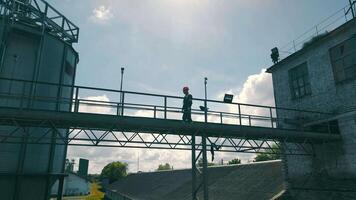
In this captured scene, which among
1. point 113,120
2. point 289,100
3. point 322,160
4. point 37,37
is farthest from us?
point 289,100

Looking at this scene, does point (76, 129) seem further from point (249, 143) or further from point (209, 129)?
point (249, 143)

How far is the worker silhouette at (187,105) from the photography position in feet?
36.7

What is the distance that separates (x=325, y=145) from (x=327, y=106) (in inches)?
81.1

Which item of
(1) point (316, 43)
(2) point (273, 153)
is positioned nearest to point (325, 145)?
(2) point (273, 153)

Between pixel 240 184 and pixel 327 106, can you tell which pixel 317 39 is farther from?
pixel 240 184

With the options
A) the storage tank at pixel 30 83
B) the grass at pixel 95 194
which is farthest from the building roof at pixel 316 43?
the grass at pixel 95 194

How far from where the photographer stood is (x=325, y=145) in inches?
546

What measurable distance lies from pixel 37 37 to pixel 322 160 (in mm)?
15670

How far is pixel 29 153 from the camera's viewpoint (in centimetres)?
1166

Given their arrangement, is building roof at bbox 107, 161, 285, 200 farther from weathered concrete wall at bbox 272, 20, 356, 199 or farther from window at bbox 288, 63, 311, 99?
window at bbox 288, 63, 311, 99

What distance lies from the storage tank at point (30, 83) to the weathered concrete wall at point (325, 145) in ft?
41.8

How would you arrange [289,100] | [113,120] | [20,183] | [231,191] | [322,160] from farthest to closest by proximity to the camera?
[231,191], [289,100], [322,160], [20,183], [113,120]

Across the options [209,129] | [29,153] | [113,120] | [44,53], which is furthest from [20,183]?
[209,129]

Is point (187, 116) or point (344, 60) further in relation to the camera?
point (344, 60)
